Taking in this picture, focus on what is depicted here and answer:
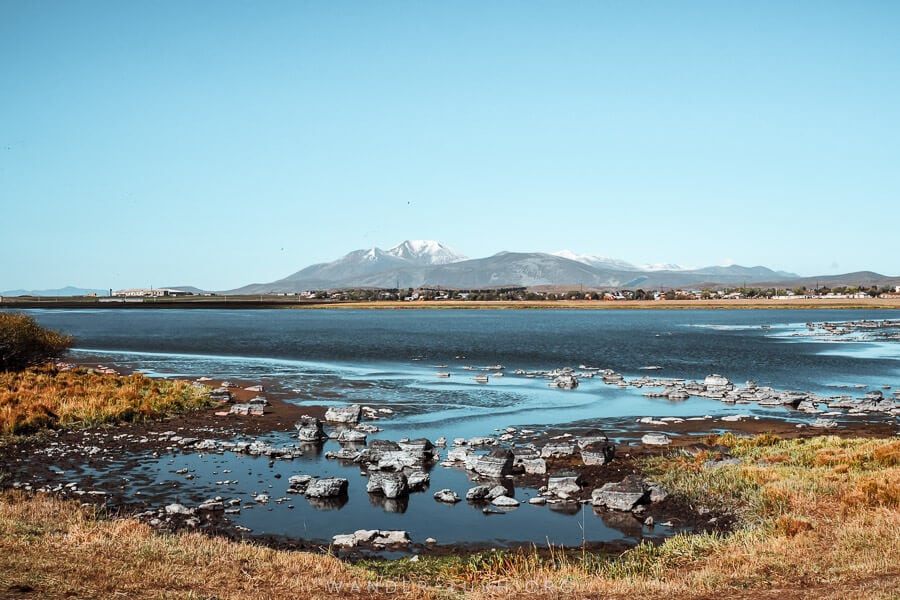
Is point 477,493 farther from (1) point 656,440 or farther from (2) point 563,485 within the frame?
(1) point 656,440

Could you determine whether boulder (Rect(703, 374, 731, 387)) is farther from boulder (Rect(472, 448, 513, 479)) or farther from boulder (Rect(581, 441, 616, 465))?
boulder (Rect(472, 448, 513, 479))

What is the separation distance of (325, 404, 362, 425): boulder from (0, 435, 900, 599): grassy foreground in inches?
661

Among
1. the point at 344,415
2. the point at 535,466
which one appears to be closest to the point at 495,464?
the point at 535,466

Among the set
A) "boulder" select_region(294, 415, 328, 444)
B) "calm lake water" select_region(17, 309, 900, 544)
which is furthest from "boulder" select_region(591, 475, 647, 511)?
"boulder" select_region(294, 415, 328, 444)

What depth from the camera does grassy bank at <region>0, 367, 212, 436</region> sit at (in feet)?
104

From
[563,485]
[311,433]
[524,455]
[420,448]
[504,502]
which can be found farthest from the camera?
[311,433]

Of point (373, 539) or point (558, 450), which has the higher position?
point (558, 450)

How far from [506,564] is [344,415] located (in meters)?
20.2

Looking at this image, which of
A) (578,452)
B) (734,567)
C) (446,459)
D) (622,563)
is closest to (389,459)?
(446,459)

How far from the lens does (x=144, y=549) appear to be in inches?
592

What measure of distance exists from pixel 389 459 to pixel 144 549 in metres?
12.2

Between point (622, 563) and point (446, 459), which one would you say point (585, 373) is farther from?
point (622, 563)

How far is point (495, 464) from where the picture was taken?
25.6 m

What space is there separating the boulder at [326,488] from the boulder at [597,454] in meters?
8.93
